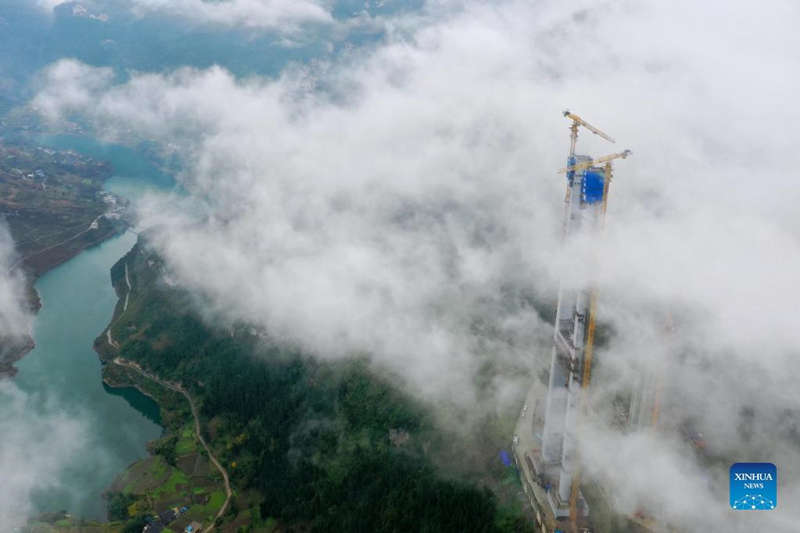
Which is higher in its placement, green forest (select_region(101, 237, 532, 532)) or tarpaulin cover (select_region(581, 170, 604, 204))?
tarpaulin cover (select_region(581, 170, 604, 204))

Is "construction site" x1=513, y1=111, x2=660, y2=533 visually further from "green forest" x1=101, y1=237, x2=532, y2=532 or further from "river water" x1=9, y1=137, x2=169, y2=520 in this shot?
"river water" x1=9, y1=137, x2=169, y2=520

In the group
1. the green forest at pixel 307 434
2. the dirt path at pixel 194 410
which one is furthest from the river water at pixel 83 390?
the green forest at pixel 307 434

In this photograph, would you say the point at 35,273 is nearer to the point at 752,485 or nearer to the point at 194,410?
the point at 194,410

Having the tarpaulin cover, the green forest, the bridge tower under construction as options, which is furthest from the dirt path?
the tarpaulin cover

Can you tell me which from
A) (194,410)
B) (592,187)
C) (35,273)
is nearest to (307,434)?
(194,410)

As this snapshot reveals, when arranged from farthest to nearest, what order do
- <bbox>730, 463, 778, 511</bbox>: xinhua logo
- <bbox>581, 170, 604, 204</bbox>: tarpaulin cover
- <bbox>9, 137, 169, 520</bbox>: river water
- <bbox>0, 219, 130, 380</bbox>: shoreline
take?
<bbox>0, 219, 130, 380</bbox>: shoreline, <bbox>9, 137, 169, 520</bbox>: river water, <bbox>581, 170, 604, 204</bbox>: tarpaulin cover, <bbox>730, 463, 778, 511</bbox>: xinhua logo

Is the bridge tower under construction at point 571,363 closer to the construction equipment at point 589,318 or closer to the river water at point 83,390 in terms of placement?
the construction equipment at point 589,318

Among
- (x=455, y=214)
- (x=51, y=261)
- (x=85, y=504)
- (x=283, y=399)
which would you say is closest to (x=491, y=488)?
(x=283, y=399)
